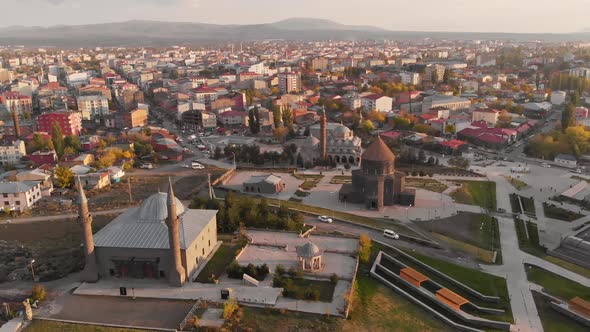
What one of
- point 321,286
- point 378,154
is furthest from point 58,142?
point 321,286

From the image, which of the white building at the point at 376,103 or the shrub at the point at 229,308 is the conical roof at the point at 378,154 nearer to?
the shrub at the point at 229,308

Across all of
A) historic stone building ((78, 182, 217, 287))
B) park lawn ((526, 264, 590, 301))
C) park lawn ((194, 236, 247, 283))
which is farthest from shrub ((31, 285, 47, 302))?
park lawn ((526, 264, 590, 301))

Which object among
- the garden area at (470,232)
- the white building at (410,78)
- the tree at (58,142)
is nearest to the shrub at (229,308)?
the garden area at (470,232)

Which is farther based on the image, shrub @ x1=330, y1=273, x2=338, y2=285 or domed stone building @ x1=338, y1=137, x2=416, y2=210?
domed stone building @ x1=338, y1=137, x2=416, y2=210

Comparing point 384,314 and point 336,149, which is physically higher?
point 336,149

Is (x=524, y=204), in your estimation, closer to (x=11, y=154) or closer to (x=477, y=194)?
(x=477, y=194)

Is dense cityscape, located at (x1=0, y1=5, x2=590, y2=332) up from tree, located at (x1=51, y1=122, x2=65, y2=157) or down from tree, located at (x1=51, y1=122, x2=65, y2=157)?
down

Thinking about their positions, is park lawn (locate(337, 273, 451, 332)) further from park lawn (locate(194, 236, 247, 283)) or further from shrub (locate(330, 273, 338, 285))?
park lawn (locate(194, 236, 247, 283))
